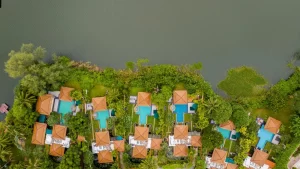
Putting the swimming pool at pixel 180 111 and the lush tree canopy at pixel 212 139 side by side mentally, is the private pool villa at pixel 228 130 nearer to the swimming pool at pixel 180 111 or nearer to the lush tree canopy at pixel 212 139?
the lush tree canopy at pixel 212 139

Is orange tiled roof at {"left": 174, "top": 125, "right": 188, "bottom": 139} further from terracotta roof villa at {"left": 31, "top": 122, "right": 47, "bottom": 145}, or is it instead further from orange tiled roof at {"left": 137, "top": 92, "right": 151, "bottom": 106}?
terracotta roof villa at {"left": 31, "top": 122, "right": 47, "bottom": 145}

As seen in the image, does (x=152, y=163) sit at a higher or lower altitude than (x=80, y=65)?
lower

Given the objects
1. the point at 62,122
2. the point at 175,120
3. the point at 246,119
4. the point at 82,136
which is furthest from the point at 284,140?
the point at 62,122

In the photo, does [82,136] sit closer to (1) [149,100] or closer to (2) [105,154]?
(2) [105,154]

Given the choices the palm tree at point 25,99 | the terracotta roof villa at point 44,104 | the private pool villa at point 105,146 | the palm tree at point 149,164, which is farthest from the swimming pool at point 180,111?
the palm tree at point 25,99

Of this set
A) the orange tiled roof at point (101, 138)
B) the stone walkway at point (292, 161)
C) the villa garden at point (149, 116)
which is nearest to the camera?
the villa garden at point (149, 116)

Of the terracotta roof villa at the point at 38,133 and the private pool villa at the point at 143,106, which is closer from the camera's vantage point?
the terracotta roof villa at the point at 38,133
